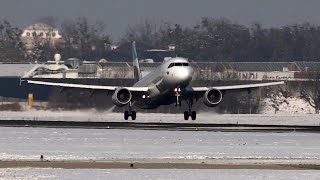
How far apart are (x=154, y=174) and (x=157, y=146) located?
39.8 ft

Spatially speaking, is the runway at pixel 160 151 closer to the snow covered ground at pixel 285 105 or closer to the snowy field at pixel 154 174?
the snowy field at pixel 154 174

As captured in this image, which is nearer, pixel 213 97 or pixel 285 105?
pixel 213 97

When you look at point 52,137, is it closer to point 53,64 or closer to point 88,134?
point 88,134

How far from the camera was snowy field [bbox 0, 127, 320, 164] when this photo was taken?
4153 centimetres

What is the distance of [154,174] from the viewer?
115 feet

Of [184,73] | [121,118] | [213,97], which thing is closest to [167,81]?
[184,73]

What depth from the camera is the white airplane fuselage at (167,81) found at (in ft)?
244

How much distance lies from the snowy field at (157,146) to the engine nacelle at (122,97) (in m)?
17.0

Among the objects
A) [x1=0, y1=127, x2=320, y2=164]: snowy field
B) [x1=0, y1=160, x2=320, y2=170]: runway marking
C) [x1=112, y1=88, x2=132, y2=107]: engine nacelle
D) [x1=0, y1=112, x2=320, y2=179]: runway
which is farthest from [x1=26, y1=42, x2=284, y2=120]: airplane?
[x1=0, y1=160, x2=320, y2=170]: runway marking

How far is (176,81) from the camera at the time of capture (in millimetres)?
74000

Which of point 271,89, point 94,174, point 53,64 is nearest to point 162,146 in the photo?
point 94,174

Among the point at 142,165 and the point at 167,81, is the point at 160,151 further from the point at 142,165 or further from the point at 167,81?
the point at 167,81

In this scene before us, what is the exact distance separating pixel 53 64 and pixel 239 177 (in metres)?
132

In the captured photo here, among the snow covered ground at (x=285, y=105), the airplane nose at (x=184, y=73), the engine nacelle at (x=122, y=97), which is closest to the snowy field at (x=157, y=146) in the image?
the airplane nose at (x=184, y=73)
